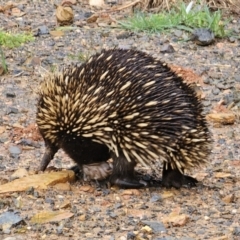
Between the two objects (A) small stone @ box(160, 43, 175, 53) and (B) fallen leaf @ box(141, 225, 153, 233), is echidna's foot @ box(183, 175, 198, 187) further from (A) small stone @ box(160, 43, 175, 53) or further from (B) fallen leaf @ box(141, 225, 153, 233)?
(A) small stone @ box(160, 43, 175, 53)

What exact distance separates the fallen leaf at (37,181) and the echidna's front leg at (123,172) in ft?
1.03

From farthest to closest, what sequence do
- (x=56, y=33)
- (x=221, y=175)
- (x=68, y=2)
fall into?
(x=68, y=2) < (x=56, y=33) < (x=221, y=175)

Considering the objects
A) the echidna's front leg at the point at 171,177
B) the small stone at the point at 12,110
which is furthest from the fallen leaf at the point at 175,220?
the small stone at the point at 12,110

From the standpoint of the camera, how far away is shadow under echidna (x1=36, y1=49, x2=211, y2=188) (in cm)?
476

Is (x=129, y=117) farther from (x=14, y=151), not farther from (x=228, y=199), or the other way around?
(x=14, y=151)

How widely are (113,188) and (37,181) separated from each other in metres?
0.51

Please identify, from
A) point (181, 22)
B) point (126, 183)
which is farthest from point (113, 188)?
point (181, 22)

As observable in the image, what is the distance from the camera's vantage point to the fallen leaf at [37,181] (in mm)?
4668

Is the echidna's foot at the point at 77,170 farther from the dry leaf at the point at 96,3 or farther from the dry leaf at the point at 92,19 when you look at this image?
the dry leaf at the point at 96,3

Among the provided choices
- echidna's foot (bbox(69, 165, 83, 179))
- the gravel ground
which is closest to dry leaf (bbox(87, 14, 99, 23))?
the gravel ground

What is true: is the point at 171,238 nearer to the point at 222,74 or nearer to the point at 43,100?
the point at 43,100

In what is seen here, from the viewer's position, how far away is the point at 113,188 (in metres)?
4.96

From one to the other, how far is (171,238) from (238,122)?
2910 millimetres

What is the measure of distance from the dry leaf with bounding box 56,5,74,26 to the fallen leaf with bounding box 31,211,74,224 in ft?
14.9
